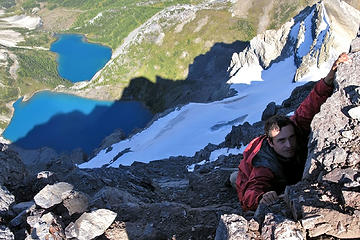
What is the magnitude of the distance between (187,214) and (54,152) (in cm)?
9943

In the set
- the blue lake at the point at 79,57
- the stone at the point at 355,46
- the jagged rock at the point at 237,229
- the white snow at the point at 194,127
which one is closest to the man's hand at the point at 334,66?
the stone at the point at 355,46

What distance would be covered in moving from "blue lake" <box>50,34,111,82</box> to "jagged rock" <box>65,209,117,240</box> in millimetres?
139242

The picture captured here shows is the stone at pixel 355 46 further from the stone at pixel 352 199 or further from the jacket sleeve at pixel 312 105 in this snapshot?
the stone at pixel 352 199

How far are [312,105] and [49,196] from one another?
282 inches

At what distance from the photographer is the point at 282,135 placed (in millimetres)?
7973

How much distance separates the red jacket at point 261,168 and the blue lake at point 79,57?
456 ft

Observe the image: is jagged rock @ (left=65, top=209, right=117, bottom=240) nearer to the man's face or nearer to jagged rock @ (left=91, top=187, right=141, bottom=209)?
jagged rock @ (left=91, top=187, right=141, bottom=209)

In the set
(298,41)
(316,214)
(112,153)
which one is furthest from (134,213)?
(298,41)

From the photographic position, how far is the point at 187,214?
28.5ft

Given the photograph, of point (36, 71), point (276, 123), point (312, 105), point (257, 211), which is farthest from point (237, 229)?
point (36, 71)

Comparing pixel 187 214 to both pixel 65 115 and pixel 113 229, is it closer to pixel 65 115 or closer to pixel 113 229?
pixel 113 229

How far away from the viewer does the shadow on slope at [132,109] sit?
339 ft

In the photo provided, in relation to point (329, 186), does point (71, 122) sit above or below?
below

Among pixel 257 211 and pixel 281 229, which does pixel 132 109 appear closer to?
pixel 257 211
